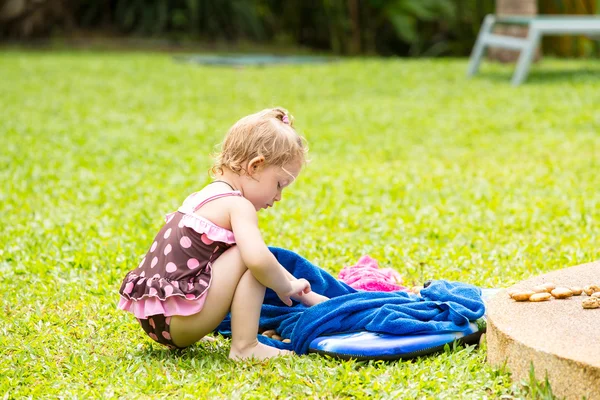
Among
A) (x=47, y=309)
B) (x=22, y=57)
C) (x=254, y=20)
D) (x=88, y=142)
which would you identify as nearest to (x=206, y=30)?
(x=254, y=20)

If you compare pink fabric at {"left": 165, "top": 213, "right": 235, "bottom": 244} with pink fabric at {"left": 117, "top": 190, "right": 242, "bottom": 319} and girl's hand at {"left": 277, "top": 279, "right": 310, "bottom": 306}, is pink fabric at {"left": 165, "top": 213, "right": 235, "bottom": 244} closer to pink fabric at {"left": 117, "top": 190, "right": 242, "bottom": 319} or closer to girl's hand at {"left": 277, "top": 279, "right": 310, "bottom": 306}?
pink fabric at {"left": 117, "top": 190, "right": 242, "bottom": 319}

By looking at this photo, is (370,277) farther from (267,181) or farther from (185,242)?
(185,242)

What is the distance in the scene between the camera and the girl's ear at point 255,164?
2.96 meters

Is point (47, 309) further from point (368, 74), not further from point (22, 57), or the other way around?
point (22, 57)

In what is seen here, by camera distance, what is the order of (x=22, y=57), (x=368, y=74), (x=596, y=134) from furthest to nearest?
1. (x=22, y=57)
2. (x=368, y=74)
3. (x=596, y=134)

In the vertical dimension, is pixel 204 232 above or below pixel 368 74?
above

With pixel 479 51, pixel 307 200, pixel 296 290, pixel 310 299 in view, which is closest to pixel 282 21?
pixel 479 51

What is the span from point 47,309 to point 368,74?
31.6 feet

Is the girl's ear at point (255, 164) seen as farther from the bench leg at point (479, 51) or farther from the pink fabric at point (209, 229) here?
the bench leg at point (479, 51)

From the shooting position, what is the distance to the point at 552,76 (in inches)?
455

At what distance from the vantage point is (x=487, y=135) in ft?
26.2

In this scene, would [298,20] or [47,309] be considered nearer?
[47,309]

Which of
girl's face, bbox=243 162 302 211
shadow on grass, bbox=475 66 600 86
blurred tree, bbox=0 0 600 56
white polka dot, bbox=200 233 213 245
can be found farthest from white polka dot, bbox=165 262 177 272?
blurred tree, bbox=0 0 600 56

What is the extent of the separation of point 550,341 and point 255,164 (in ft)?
3.82
